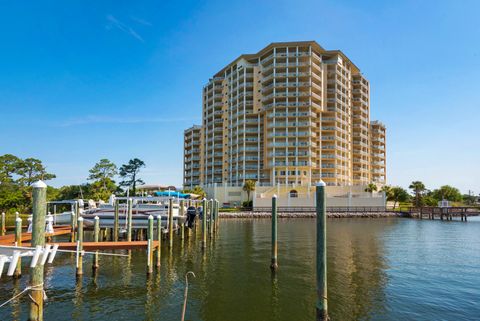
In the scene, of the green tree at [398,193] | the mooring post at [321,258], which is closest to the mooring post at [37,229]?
the mooring post at [321,258]

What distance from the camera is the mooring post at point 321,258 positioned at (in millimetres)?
10406

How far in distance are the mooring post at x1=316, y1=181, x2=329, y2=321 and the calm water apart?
1.43 metres

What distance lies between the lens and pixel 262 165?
8762 cm

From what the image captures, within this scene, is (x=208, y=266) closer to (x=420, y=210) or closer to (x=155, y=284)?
(x=155, y=284)

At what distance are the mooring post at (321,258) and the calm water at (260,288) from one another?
143cm

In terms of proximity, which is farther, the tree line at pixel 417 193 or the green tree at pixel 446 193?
the green tree at pixel 446 193

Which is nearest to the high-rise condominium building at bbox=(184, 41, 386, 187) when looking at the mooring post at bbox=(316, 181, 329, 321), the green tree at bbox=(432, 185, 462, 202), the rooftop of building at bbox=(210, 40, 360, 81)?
the rooftop of building at bbox=(210, 40, 360, 81)

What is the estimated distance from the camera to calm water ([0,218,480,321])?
12016 millimetres

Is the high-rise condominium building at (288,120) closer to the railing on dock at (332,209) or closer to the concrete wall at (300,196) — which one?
the concrete wall at (300,196)

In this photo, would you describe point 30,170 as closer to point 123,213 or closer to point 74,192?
point 74,192

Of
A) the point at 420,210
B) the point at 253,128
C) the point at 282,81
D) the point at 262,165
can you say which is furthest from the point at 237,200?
the point at 420,210

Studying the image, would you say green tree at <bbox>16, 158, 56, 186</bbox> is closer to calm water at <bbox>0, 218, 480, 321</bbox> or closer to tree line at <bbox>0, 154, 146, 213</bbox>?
tree line at <bbox>0, 154, 146, 213</bbox>

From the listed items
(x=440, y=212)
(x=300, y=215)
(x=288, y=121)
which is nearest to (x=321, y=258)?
(x=300, y=215)

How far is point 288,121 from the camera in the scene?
83875 millimetres
